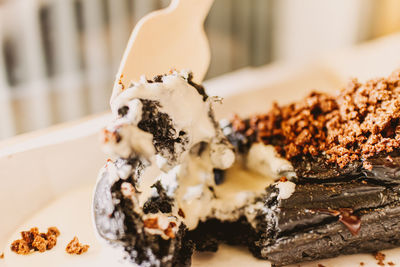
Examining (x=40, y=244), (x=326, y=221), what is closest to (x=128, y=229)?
(x=40, y=244)

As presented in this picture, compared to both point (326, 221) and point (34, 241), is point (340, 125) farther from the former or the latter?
point (34, 241)

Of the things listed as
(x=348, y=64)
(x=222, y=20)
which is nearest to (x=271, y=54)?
(x=222, y=20)

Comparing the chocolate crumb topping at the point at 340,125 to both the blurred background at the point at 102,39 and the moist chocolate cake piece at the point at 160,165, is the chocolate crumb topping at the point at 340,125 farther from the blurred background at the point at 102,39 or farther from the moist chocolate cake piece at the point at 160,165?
the blurred background at the point at 102,39

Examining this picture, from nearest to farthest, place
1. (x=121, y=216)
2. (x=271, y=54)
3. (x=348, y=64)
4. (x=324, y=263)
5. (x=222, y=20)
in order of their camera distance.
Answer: (x=121, y=216) → (x=324, y=263) → (x=348, y=64) → (x=222, y=20) → (x=271, y=54)

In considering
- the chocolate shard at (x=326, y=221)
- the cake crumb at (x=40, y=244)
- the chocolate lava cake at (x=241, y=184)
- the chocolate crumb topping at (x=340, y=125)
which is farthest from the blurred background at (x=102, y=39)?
the cake crumb at (x=40, y=244)

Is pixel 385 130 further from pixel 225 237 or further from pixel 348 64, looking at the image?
pixel 348 64

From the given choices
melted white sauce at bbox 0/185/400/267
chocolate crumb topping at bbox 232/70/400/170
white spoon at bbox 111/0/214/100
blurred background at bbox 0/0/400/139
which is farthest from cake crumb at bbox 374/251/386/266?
blurred background at bbox 0/0/400/139

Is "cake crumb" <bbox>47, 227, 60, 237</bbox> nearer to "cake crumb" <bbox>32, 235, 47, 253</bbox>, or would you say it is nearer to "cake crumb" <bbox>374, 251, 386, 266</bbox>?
"cake crumb" <bbox>32, 235, 47, 253</bbox>
